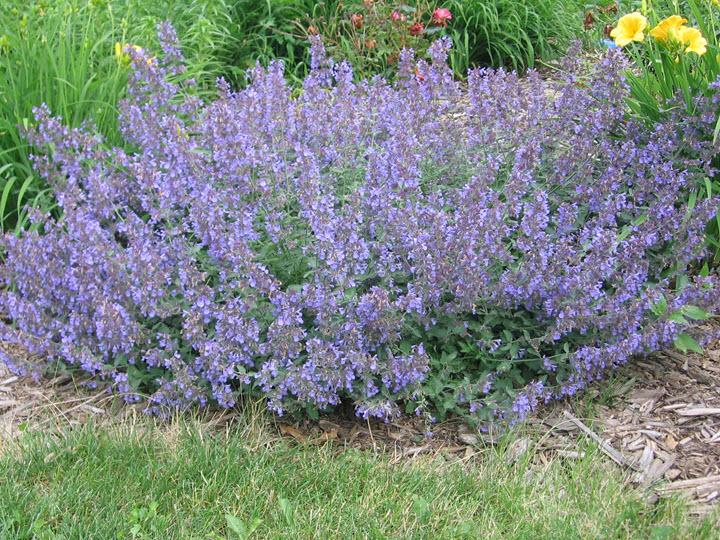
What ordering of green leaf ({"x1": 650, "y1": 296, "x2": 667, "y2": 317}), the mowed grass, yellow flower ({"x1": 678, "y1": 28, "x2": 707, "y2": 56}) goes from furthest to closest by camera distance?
yellow flower ({"x1": 678, "y1": 28, "x2": 707, "y2": 56}) → green leaf ({"x1": 650, "y1": 296, "x2": 667, "y2": 317}) → the mowed grass

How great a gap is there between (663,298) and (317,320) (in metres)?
1.39

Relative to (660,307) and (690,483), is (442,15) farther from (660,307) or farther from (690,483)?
(690,483)

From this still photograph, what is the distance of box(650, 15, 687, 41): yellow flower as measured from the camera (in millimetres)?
4172

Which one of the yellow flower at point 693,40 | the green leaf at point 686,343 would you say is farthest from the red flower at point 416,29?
the green leaf at point 686,343

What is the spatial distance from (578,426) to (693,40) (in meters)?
1.96

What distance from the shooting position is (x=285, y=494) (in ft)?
9.80

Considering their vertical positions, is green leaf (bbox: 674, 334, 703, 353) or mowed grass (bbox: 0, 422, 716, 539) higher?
green leaf (bbox: 674, 334, 703, 353)

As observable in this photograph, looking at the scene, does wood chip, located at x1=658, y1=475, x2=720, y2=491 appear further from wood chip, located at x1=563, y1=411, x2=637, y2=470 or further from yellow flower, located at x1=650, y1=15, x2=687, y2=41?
yellow flower, located at x1=650, y1=15, x2=687, y2=41

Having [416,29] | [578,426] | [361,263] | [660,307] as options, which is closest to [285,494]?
[361,263]

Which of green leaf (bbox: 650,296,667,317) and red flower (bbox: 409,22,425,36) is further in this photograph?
red flower (bbox: 409,22,425,36)

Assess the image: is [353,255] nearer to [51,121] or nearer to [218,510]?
[218,510]

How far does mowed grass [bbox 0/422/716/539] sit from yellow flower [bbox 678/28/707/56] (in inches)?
80.3

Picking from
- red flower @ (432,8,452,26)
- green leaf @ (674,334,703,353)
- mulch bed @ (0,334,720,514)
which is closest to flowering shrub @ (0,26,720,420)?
green leaf @ (674,334,703,353)

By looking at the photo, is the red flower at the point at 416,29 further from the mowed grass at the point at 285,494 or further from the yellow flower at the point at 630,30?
the mowed grass at the point at 285,494
